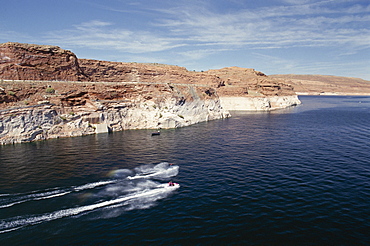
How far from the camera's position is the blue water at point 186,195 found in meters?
16.3

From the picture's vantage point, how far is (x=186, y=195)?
22.3 meters

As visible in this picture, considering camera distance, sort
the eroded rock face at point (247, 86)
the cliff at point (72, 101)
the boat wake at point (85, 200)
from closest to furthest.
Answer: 1. the boat wake at point (85, 200)
2. the cliff at point (72, 101)
3. the eroded rock face at point (247, 86)

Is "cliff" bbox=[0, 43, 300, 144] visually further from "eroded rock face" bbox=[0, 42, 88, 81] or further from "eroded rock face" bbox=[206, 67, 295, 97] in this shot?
"eroded rock face" bbox=[206, 67, 295, 97]

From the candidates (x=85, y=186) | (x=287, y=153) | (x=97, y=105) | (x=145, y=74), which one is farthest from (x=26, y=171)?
(x=145, y=74)

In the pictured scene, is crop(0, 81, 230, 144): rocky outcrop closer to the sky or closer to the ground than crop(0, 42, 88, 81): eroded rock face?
closer to the ground

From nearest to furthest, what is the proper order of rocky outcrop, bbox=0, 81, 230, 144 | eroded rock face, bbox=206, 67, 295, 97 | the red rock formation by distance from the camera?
rocky outcrop, bbox=0, 81, 230, 144
the red rock formation
eroded rock face, bbox=206, 67, 295, 97

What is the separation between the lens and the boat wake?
60.4 feet

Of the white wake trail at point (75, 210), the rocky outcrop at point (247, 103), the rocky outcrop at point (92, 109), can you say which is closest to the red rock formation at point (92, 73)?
the rocky outcrop at point (92, 109)

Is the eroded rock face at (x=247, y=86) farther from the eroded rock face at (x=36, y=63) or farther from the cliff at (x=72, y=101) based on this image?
the eroded rock face at (x=36, y=63)

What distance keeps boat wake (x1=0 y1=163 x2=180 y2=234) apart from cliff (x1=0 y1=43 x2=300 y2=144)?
28556 mm

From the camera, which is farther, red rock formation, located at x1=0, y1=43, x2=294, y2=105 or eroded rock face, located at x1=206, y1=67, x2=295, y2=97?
eroded rock face, located at x1=206, y1=67, x2=295, y2=97

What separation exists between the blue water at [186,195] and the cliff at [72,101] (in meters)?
8.08

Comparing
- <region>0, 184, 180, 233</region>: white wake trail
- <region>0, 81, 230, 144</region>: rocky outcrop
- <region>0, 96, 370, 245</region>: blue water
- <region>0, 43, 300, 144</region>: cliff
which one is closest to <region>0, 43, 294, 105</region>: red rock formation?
<region>0, 43, 300, 144</region>: cliff

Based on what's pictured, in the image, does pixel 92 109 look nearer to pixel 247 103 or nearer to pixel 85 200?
pixel 85 200
